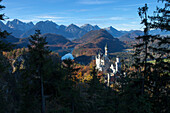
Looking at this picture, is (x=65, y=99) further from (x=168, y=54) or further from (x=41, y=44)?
(x=168, y=54)

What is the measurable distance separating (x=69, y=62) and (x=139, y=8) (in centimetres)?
994

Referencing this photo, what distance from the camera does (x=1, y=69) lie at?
363 inches

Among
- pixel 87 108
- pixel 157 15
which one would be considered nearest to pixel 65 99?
pixel 87 108

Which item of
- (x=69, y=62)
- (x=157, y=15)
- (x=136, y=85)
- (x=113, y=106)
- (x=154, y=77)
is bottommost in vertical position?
(x=113, y=106)

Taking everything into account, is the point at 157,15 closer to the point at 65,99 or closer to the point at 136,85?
the point at 136,85

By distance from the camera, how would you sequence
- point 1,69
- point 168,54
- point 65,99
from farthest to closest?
point 65,99 → point 168,54 → point 1,69

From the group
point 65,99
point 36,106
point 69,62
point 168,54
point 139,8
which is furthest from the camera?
point 69,62

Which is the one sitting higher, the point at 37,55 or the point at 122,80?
the point at 37,55

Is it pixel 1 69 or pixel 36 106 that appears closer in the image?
pixel 1 69

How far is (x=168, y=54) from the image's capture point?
11094 mm

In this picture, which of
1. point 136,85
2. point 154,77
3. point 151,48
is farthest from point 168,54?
point 136,85

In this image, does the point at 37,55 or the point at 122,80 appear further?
the point at 122,80

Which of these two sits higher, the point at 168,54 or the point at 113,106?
the point at 168,54

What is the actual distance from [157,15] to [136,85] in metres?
7.32
